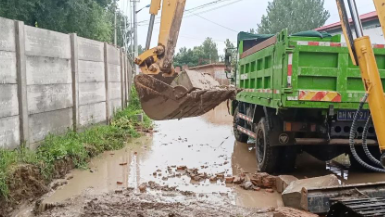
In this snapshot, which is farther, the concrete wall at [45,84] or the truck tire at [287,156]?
the truck tire at [287,156]

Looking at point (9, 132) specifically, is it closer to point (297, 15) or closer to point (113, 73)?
point (113, 73)

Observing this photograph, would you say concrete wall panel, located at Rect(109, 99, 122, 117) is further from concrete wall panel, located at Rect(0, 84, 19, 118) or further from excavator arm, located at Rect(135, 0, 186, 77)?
concrete wall panel, located at Rect(0, 84, 19, 118)

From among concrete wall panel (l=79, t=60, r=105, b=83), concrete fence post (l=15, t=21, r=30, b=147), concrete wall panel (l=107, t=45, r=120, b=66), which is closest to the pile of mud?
concrete fence post (l=15, t=21, r=30, b=147)

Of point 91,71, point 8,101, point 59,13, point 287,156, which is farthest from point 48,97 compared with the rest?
point 59,13

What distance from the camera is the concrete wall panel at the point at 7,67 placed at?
5.51 meters

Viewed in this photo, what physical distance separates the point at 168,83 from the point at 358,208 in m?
4.07

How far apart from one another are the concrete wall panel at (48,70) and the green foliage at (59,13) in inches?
254

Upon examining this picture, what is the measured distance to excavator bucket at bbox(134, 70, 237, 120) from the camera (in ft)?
20.9

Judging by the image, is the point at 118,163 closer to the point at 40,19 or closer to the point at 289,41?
the point at 289,41

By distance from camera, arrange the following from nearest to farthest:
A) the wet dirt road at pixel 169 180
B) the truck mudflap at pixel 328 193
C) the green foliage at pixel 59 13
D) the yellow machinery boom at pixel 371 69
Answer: the yellow machinery boom at pixel 371 69, the truck mudflap at pixel 328 193, the wet dirt road at pixel 169 180, the green foliage at pixel 59 13

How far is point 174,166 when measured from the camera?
721 centimetres

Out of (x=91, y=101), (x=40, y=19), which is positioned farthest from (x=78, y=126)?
(x=40, y=19)

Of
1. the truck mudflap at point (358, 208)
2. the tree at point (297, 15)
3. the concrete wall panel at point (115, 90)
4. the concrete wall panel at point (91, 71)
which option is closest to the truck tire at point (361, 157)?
the truck mudflap at point (358, 208)

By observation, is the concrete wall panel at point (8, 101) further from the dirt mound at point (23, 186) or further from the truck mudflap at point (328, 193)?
the truck mudflap at point (328, 193)
